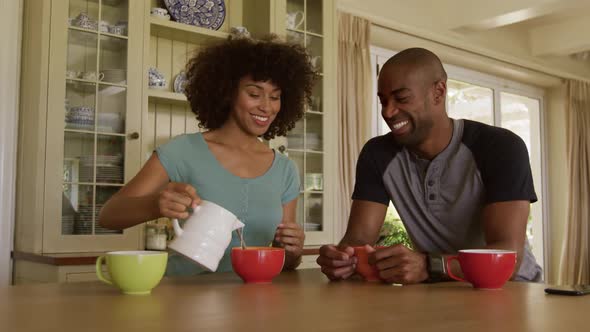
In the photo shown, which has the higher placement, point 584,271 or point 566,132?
point 566,132

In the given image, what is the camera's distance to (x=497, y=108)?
541cm

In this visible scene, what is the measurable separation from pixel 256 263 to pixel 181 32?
2.08 metres

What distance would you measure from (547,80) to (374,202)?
15.0ft

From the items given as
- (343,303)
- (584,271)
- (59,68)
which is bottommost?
(584,271)

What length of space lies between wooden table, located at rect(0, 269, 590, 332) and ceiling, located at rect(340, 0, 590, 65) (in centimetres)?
304

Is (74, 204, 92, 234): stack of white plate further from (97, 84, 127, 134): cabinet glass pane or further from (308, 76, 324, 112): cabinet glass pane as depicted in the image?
(308, 76, 324, 112): cabinet glass pane

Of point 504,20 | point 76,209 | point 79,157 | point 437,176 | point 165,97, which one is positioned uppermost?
point 504,20

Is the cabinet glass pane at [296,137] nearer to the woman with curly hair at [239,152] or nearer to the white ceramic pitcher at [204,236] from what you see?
the woman with curly hair at [239,152]

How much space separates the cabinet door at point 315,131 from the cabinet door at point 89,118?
2.87 ft

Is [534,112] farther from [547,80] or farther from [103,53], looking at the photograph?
[103,53]

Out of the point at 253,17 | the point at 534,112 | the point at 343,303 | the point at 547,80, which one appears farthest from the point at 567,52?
the point at 343,303

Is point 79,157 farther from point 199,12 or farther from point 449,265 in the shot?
point 449,265

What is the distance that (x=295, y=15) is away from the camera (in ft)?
10.9

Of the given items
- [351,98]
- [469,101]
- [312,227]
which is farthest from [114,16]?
[469,101]
